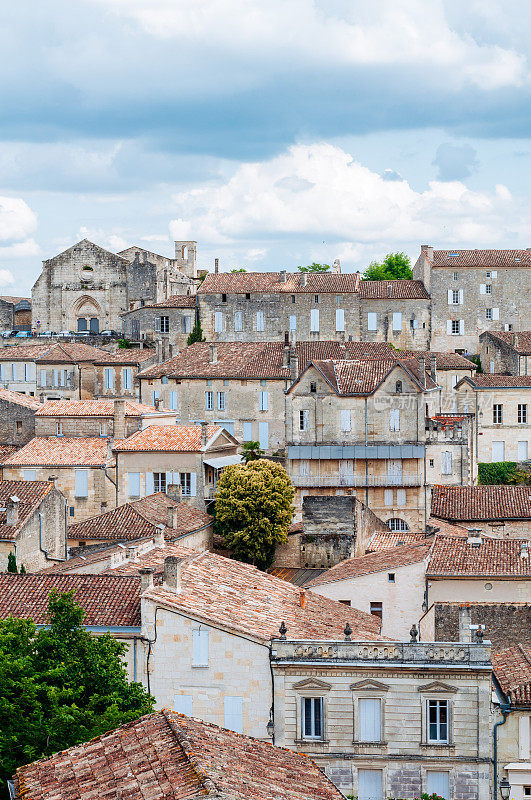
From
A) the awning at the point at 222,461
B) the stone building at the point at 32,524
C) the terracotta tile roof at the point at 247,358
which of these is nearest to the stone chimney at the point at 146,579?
the stone building at the point at 32,524

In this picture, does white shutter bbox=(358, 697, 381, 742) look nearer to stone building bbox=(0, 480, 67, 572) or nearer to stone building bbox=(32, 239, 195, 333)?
stone building bbox=(0, 480, 67, 572)

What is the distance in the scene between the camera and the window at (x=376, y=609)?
39.2 meters

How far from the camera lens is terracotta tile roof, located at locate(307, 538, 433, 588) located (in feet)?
129

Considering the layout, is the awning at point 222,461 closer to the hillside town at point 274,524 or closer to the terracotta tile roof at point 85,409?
the hillside town at point 274,524

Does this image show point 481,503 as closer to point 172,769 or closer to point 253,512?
point 253,512

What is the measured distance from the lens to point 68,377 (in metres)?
75.9

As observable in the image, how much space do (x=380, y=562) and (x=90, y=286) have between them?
182 ft

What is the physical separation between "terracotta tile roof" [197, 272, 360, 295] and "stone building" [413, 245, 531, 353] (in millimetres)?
6014

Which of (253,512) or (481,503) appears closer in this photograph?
(253,512)

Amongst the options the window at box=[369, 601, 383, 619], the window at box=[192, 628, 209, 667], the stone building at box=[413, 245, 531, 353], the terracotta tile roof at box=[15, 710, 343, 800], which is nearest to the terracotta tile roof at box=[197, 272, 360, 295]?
the stone building at box=[413, 245, 531, 353]

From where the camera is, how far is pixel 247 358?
64250 millimetres

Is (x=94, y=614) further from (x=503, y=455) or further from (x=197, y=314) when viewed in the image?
(x=197, y=314)

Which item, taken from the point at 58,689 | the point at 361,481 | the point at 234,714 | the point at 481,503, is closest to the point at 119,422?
the point at 361,481

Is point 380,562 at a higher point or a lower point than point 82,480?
lower
